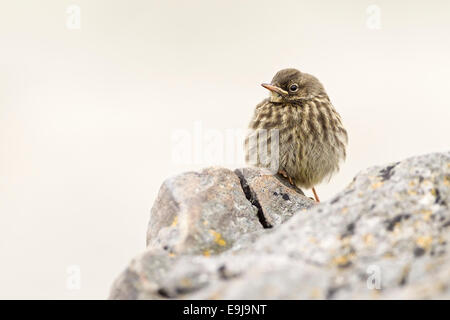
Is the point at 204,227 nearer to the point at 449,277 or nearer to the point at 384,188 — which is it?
the point at 384,188

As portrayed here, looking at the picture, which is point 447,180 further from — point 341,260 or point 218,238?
point 218,238

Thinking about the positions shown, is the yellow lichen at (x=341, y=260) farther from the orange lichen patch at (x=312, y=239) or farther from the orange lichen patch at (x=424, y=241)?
the orange lichen patch at (x=424, y=241)

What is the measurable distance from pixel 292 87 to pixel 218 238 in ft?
18.5

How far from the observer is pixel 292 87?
10727 millimetres

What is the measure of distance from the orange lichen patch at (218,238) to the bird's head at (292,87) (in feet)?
17.5

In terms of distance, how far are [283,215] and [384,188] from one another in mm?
2061

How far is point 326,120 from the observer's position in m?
10.1

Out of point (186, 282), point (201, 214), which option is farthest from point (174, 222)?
point (186, 282)

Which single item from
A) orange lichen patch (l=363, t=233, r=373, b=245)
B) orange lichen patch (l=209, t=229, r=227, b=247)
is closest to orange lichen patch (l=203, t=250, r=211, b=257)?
orange lichen patch (l=209, t=229, r=227, b=247)

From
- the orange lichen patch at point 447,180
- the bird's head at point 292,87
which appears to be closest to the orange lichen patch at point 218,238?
the orange lichen patch at point 447,180

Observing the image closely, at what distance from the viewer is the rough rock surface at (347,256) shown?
388 cm
